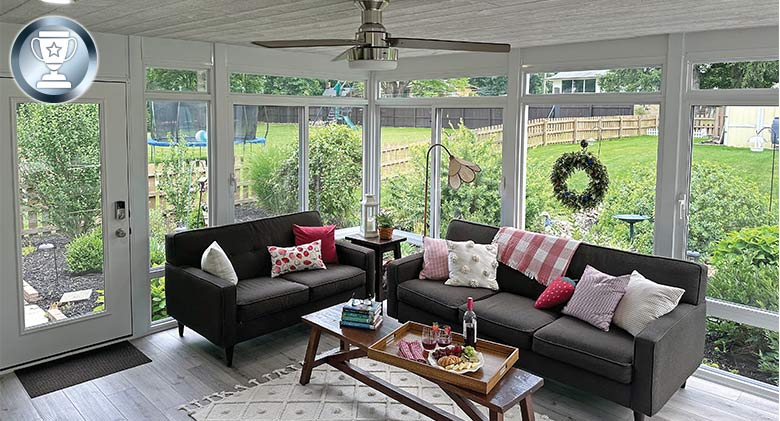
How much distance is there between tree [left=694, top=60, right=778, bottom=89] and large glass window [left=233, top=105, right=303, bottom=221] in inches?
136

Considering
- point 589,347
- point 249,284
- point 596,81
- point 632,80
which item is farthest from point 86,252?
point 632,80

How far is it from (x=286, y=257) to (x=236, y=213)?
75cm

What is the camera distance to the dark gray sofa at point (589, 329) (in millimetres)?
3516

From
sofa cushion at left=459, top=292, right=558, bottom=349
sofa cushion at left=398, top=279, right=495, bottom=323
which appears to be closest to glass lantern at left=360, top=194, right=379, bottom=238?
sofa cushion at left=398, top=279, right=495, bottom=323

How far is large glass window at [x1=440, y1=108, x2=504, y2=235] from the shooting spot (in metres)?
5.59

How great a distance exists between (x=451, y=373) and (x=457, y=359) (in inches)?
4.6

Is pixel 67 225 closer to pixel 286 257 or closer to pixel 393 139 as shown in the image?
pixel 286 257

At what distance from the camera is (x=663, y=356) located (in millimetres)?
3514

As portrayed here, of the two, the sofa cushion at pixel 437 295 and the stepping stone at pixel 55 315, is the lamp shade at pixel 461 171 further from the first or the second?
the stepping stone at pixel 55 315

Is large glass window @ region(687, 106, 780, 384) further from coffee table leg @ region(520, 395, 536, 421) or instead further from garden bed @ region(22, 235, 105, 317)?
garden bed @ region(22, 235, 105, 317)

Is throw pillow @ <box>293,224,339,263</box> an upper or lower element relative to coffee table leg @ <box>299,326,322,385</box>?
upper

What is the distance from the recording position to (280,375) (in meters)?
4.29

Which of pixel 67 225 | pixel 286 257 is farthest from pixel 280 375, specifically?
pixel 67 225

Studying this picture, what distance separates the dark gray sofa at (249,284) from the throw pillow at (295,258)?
0.07 meters
